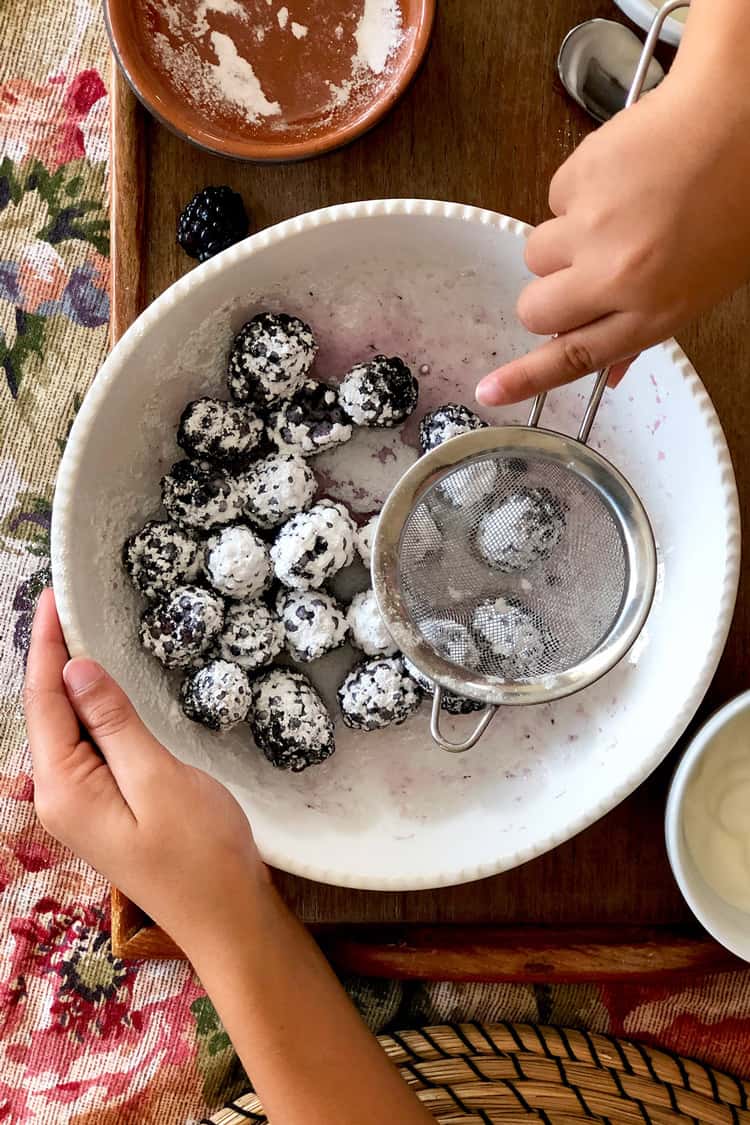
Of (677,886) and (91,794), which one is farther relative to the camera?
(677,886)

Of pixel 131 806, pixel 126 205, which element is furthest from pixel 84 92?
pixel 131 806

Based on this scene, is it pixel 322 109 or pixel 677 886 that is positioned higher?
pixel 322 109

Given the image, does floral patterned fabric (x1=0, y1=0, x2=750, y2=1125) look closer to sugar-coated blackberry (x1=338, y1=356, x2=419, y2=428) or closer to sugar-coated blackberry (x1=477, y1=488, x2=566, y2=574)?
sugar-coated blackberry (x1=338, y1=356, x2=419, y2=428)

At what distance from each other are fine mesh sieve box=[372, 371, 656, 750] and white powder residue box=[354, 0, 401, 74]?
0.33 m

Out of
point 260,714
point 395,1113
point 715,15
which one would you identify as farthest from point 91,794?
point 715,15

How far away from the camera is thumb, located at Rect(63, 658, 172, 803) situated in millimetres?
726

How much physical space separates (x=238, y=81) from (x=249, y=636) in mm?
472

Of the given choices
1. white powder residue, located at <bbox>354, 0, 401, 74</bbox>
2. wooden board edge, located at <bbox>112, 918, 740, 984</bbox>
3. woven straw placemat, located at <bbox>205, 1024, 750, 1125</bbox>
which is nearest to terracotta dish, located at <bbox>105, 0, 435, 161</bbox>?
white powder residue, located at <bbox>354, 0, 401, 74</bbox>

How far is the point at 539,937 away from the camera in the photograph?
33.4 inches

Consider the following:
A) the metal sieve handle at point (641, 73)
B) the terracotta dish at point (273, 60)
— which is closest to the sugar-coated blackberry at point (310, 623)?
the metal sieve handle at point (641, 73)

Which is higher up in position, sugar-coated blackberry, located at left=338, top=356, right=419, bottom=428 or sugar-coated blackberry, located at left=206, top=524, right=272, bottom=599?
sugar-coated blackberry, located at left=338, top=356, right=419, bottom=428

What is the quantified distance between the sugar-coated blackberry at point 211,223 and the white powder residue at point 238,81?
0.25 feet

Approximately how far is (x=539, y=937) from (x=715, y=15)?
0.71m

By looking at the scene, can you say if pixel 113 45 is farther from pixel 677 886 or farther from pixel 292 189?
pixel 677 886
